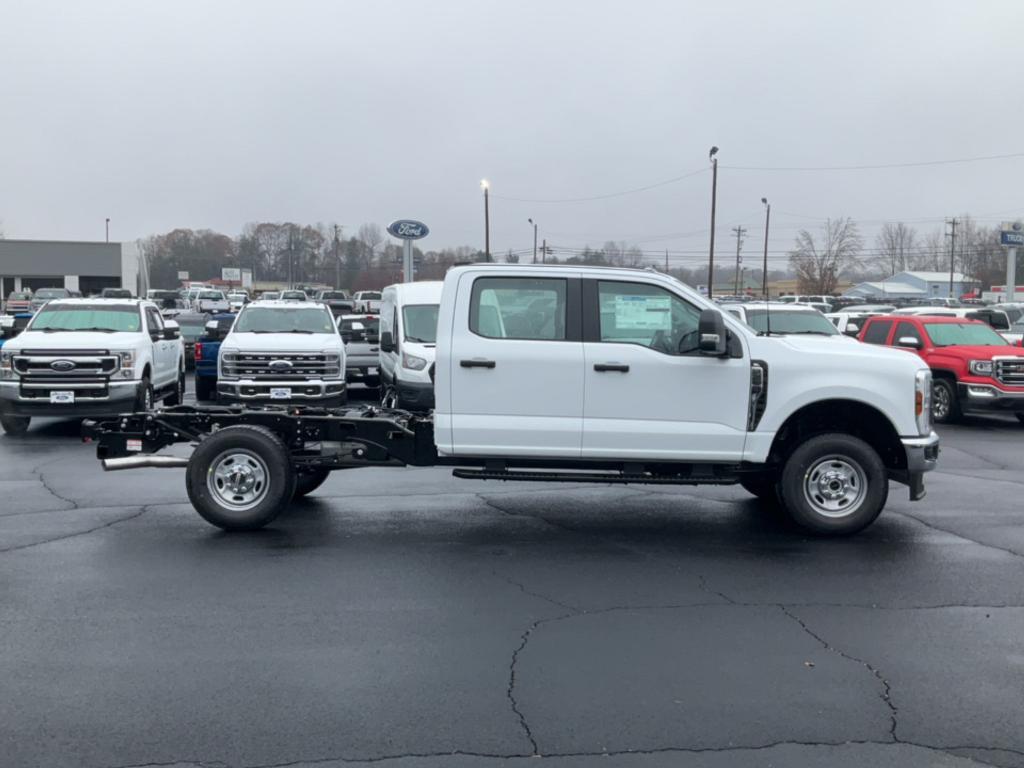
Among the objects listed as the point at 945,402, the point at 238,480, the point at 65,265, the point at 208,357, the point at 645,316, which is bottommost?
the point at 945,402

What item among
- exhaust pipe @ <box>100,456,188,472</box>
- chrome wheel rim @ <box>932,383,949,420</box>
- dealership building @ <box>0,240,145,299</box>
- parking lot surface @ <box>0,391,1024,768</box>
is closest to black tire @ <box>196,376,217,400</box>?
parking lot surface @ <box>0,391,1024,768</box>

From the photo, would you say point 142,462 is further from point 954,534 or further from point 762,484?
point 954,534

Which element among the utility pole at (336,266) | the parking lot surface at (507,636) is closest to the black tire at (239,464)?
the parking lot surface at (507,636)

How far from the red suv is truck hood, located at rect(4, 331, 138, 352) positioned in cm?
1233

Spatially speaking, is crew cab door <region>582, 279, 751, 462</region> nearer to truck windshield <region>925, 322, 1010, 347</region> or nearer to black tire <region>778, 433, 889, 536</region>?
black tire <region>778, 433, 889, 536</region>

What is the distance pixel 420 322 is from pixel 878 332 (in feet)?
28.0

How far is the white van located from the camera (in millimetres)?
15141

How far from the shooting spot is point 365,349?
63.1 ft

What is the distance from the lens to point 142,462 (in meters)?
8.98

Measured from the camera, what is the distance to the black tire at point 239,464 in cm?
853

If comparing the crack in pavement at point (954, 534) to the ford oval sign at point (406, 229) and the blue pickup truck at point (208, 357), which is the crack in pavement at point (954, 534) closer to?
the blue pickup truck at point (208, 357)

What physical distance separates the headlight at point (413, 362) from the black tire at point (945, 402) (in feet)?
Answer: 28.3

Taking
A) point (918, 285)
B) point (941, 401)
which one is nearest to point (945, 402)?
point (941, 401)

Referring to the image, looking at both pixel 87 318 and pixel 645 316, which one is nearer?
pixel 645 316
